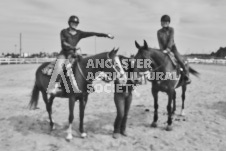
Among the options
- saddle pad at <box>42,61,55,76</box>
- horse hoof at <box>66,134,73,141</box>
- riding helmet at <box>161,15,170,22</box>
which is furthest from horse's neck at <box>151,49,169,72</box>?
horse hoof at <box>66,134,73,141</box>

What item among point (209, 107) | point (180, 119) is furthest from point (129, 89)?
point (209, 107)

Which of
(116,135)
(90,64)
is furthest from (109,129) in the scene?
(90,64)

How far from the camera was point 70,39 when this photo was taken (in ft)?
20.1

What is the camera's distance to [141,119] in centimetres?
791

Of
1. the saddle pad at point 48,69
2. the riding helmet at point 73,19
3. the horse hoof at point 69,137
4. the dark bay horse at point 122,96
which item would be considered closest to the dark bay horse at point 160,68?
the dark bay horse at point 122,96

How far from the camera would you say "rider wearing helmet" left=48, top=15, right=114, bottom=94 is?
6.09 metres

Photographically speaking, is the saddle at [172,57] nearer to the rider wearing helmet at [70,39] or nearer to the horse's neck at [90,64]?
the rider wearing helmet at [70,39]

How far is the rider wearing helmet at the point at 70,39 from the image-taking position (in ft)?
20.0

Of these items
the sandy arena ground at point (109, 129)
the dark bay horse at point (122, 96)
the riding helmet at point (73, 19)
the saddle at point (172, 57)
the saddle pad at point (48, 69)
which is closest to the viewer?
the sandy arena ground at point (109, 129)

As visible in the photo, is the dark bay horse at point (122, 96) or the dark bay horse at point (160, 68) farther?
the dark bay horse at point (160, 68)

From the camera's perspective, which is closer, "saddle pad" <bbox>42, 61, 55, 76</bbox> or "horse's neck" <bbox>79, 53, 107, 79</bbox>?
"horse's neck" <bbox>79, 53, 107, 79</bbox>

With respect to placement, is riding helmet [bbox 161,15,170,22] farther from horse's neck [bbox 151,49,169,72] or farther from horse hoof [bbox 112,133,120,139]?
horse hoof [bbox 112,133,120,139]

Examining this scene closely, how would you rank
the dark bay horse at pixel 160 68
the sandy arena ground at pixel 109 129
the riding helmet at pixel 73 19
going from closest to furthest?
the sandy arena ground at pixel 109 129 < the riding helmet at pixel 73 19 < the dark bay horse at pixel 160 68

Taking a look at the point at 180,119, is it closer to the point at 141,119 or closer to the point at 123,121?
the point at 141,119
